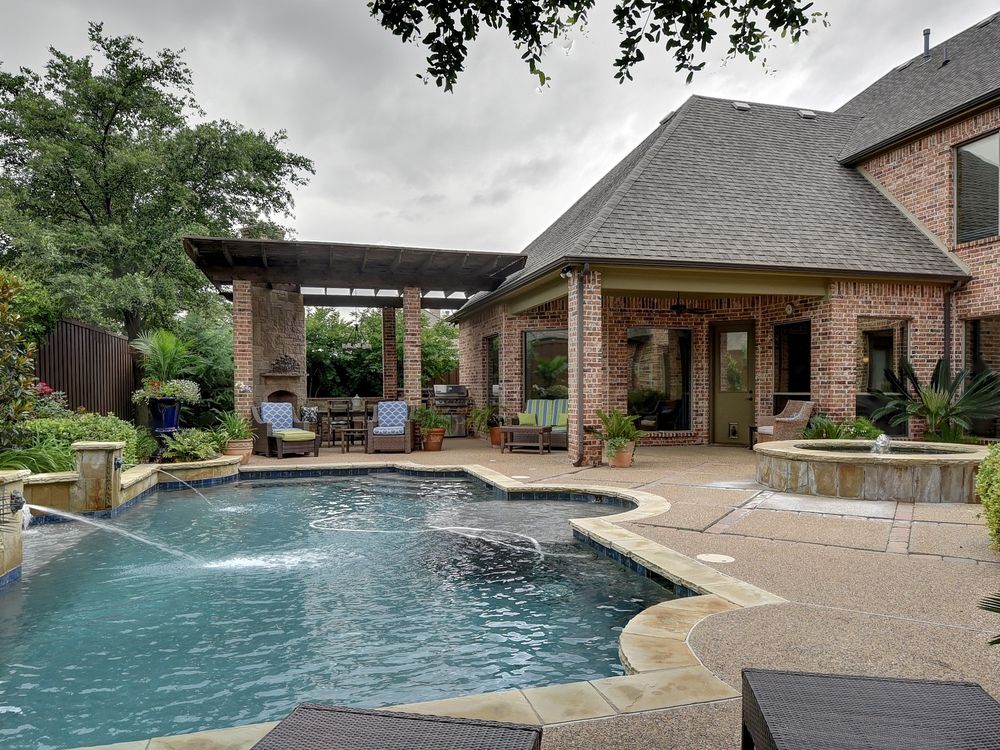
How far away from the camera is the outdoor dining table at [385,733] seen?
140 cm

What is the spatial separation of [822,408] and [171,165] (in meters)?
15.5

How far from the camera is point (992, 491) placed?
4.22 meters

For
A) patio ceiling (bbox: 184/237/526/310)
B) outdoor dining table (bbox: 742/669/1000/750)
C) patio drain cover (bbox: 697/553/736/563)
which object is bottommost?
patio drain cover (bbox: 697/553/736/563)

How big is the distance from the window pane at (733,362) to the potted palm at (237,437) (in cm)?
839

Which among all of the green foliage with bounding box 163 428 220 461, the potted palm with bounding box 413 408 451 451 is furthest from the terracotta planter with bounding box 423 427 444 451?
the green foliage with bounding box 163 428 220 461

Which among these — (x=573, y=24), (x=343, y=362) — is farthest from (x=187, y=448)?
(x=573, y=24)

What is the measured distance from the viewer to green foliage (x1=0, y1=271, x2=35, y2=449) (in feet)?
19.3

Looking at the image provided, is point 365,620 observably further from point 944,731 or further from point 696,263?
point 696,263

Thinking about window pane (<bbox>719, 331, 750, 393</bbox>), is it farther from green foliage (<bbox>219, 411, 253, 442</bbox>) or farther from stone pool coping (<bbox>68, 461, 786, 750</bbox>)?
green foliage (<bbox>219, 411, 253, 442</bbox>)

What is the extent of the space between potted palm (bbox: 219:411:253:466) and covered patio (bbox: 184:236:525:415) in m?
0.58

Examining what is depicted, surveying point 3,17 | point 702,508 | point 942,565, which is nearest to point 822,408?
point 702,508

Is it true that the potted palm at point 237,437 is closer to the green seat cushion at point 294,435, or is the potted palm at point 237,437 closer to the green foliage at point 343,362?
the green seat cushion at point 294,435

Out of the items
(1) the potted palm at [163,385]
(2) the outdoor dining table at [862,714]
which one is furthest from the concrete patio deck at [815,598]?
(1) the potted palm at [163,385]

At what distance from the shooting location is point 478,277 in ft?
39.8
